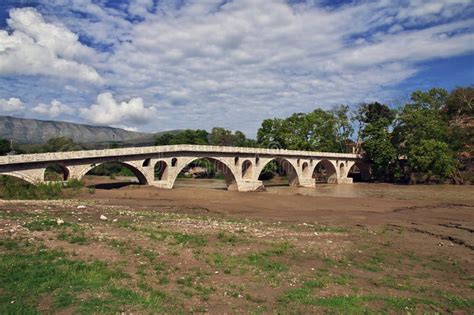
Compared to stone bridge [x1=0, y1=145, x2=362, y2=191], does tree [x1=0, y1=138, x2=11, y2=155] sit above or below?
above

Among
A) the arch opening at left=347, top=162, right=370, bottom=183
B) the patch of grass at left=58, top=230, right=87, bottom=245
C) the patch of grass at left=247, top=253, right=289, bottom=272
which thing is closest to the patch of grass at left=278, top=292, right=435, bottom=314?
the patch of grass at left=247, top=253, right=289, bottom=272

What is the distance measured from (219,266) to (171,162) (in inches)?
1384

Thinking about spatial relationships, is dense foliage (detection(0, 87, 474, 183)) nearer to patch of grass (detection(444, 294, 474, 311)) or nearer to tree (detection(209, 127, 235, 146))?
tree (detection(209, 127, 235, 146))

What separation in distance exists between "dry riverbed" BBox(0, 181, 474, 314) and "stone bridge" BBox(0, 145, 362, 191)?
12.8 meters

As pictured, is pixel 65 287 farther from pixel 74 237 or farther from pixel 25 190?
pixel 25 190

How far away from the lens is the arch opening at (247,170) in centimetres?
5741

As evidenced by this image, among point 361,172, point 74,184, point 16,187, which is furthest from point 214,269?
point 361,172

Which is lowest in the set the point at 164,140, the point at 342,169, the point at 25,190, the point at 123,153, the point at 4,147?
the point at 25,190

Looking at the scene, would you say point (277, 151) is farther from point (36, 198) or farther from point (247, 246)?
point (247, 246)

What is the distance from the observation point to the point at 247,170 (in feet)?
191

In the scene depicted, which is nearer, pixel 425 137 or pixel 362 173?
pixel 425 137

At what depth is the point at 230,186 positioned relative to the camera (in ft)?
181

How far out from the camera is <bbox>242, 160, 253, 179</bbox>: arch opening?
188ft

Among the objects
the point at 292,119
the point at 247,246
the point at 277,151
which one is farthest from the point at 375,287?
the point at 292,119
